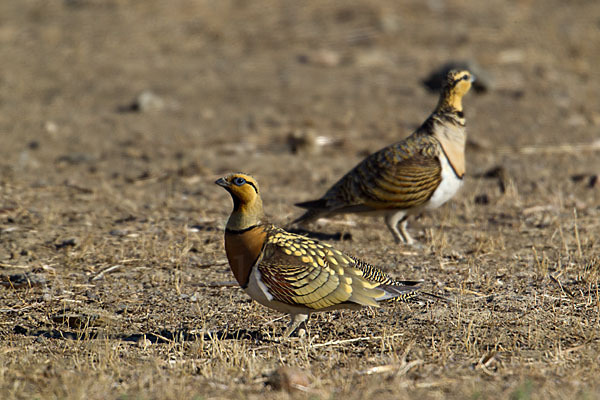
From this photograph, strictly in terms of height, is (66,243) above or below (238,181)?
below

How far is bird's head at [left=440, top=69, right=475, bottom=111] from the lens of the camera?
755cm

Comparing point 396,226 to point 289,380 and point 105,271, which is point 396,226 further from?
point 289,380

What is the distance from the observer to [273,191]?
371 inches

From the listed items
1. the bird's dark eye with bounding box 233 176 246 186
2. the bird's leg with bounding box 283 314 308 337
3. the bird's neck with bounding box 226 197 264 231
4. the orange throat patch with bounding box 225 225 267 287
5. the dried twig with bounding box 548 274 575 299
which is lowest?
the dried twig with bounding box 548 274 575 299

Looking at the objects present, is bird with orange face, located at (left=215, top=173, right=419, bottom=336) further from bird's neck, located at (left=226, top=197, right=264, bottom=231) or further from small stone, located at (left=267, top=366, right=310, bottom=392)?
small stone, located at (left=267, top=366, right=310, bottom=392)

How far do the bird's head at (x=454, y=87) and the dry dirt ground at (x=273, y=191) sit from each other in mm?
1263

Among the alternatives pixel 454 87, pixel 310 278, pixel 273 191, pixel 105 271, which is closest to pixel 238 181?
pixel 310 278

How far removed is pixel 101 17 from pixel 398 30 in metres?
6.81

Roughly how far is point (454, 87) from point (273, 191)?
2754 millimetres

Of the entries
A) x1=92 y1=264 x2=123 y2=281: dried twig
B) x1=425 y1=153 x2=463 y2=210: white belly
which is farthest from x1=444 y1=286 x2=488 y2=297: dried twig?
x1=92 y1=264 x2=123 y2=281: dried twig

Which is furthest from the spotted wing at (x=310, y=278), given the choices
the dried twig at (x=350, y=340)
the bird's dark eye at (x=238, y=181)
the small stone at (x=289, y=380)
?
the small stone at (x=289, y=380)

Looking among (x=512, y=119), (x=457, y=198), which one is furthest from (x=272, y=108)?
(x=457, y=198)

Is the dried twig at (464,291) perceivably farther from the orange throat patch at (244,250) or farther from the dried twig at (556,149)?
the dried twig at (556,149)

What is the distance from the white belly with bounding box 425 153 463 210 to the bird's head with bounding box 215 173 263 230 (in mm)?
2483
